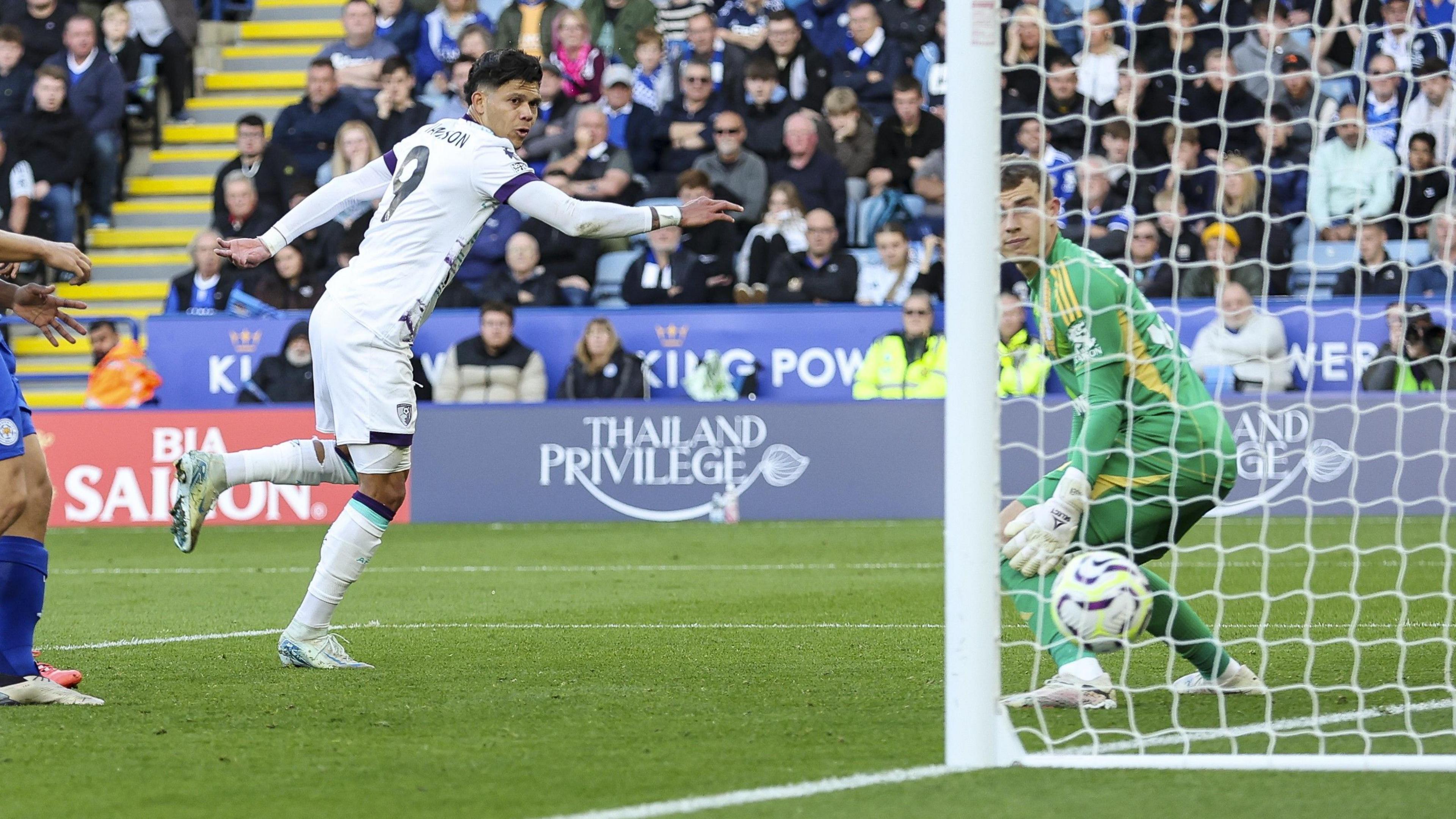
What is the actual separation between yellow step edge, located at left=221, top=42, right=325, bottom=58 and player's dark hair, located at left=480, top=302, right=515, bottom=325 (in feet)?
25.2

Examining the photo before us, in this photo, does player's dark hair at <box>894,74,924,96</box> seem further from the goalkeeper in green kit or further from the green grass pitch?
the goalkeeper in green kit

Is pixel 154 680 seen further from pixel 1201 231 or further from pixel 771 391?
pixel 1201 231

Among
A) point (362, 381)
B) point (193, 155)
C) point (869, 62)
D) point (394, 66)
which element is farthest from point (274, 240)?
point (193, 155)

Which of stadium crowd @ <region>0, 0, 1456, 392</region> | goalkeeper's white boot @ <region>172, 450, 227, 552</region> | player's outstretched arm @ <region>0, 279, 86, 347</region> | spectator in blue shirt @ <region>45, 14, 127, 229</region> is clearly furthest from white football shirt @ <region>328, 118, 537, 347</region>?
spectator in blue shirt @ <region>45, 14, 127, 229</region>

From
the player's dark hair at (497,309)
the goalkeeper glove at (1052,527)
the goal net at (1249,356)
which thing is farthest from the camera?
the player's dark hair at (497,309)

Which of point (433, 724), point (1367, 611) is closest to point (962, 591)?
point (433, 724)

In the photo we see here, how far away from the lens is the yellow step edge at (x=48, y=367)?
56.7 feet

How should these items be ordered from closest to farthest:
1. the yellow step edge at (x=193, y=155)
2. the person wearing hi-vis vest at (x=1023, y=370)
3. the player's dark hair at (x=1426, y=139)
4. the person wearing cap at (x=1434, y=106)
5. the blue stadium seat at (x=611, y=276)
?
the player's dark hair at (x=1426, y=139)
the person wearing hi-vis vest at (x=1023, y=370)
the person wearing cap at (x=1434, y=106)
the blue stadium seat at (x=611, y=276)
the yellow step edge at (x=193, y=155)

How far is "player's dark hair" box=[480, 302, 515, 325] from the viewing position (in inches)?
572

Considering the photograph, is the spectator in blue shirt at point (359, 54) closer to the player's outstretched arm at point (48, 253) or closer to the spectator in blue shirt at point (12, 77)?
the spectator in blue shirt at point (12, 77)

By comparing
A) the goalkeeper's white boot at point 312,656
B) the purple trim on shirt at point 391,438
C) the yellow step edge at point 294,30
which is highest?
the yellow step edge at point 294,30

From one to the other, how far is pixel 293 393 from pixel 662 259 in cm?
324

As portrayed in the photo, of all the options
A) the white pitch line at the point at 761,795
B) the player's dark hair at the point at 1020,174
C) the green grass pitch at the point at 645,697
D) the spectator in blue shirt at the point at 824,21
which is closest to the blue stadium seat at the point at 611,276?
the spectator in blue shirt at the point at 824,21

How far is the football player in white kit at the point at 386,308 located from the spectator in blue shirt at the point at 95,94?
1315cm
